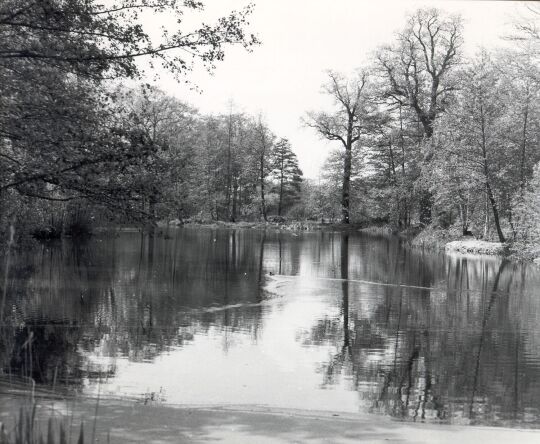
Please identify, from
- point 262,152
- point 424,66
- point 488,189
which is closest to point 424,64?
point 424,66

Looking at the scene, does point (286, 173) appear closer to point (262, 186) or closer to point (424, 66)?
point (262, 186)

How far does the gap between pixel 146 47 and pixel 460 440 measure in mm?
5843

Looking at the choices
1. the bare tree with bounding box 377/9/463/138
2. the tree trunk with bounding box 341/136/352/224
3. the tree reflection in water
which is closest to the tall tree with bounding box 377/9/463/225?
the bare tree with bounding box 377/9/463/138

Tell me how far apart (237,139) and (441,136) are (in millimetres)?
33324

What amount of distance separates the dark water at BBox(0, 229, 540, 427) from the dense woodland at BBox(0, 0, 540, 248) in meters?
1.98

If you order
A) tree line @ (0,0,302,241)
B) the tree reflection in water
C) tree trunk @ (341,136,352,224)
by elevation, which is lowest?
the tree reflection in water

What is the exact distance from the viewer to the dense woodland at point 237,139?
25.6 feet

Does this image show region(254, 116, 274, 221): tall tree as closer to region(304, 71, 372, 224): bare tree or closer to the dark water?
region(304, 71, 372, 224): bare tree

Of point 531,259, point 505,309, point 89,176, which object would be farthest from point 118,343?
point 531,259

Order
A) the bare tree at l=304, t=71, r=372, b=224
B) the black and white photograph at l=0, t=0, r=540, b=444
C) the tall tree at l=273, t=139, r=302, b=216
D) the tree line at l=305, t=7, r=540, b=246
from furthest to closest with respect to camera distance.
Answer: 1. the tall tree at l=273, t=139, r=302, b=216
2. the bare tree at l=304, t=71, r=372, b=224
3. the tree line at l=305, t=7, r=540, b=246
4. the black and white photograph at l=0, t=0, r=540, b=444

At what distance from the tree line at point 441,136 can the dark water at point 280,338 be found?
9.44 metres

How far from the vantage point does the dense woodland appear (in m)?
7.81

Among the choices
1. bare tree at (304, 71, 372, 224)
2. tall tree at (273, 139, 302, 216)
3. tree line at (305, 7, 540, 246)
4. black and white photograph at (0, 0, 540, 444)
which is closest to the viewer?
black and white photograph at (0, 0, 540, 444)

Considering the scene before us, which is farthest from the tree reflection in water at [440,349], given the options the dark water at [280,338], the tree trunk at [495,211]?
the tree trunk at [495,211]
